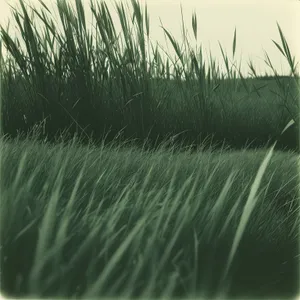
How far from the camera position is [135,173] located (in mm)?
1303

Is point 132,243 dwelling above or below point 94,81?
below

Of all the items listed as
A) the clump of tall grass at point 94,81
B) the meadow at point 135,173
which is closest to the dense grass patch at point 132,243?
the meadow at point 135,173

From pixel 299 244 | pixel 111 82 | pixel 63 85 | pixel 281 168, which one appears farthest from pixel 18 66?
pixel 299 244

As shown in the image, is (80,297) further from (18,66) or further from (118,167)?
(18,66)

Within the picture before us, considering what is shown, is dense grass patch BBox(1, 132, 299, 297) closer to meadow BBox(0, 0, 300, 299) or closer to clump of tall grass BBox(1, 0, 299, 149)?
meadow BBox(0, 0, 300, 299)

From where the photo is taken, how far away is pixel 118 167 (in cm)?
150

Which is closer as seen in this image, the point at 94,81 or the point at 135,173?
the point at 135,173

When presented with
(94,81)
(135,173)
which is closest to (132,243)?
(135,173)

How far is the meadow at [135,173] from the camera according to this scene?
0.85 metres

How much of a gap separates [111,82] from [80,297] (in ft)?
5.17

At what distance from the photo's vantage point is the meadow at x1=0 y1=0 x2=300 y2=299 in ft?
2.78

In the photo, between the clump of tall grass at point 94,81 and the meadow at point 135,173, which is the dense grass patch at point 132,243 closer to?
the meadow at point 135,173

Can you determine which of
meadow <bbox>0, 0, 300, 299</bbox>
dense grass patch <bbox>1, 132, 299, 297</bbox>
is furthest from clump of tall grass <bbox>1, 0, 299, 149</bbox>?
dense grass patch <bbox>1, 132, 299, 297</bbox>

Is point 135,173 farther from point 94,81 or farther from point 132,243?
point 94,81
